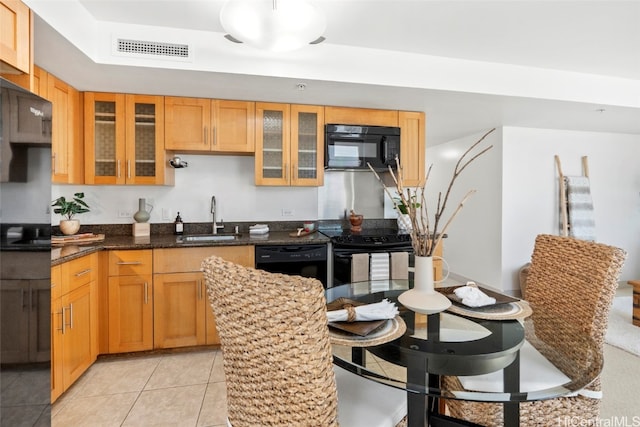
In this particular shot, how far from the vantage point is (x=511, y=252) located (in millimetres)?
4273

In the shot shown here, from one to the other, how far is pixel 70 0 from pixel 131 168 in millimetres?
1285

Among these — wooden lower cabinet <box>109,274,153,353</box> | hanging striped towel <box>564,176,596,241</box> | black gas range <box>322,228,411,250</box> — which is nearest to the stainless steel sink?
wooden lower cabinet <box>109,274,153,353</box>

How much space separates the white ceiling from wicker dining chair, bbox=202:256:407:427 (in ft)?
6.06

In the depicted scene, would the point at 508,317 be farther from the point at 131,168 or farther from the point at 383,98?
the point at 131,168

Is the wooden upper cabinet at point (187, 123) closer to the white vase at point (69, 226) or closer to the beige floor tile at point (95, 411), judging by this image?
the white vase at point (69, 226)

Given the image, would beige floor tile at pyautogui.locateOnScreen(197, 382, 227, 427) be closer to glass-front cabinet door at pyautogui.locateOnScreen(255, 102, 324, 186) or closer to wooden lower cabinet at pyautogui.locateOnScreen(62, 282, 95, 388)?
wooden lower cabinet at pyautogui.locateOnScreen(62, 282, 95, 388)

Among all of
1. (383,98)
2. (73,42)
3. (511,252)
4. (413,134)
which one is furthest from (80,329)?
(511,252)

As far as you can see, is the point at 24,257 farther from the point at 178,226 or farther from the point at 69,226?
the point at 178,226

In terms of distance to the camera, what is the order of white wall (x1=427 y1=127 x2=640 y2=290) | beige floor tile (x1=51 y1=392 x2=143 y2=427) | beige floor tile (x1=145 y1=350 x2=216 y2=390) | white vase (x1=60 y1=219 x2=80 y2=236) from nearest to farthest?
1. beige floor tile (x1=51 y1=392 x2=143 y2=427)
2. beige floor tile (x1=145 y1=350 x2=216 y2=390)
3. white vase (x1=60 y1=219 x2=80 y2=236)
4. white wall (x1=427 y1=127 x2=640 y2=290)

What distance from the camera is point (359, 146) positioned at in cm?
322

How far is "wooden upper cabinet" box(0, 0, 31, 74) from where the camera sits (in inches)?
60.8

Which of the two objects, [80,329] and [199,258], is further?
[199,258]

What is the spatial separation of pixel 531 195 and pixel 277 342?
454cm

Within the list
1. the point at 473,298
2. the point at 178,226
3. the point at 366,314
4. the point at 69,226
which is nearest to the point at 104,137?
the point at 69,226
